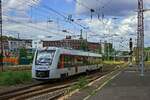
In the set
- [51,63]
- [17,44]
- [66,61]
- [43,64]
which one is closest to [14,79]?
[43,64]

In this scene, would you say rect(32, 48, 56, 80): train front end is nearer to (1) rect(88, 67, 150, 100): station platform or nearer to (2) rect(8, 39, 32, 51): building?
(1) rect(88, 67, 150, 100): station platform

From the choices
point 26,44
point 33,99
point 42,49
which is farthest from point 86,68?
point 26,44

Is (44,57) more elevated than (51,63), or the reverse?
Answer: (44,57)

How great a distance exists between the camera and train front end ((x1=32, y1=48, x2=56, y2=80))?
105 ft

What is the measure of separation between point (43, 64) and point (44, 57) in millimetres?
724

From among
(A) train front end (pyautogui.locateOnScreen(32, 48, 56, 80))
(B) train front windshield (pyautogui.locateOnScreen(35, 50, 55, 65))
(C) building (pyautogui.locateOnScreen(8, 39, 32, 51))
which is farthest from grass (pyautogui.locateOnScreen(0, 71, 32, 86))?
(C) building (pyautogui.locateOnScreen(8, 39, 32, 51))

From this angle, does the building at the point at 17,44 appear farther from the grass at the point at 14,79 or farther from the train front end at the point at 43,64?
the train front end at the point at 43,64

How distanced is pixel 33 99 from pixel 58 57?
12076mm

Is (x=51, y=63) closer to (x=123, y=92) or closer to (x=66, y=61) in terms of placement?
(x=66, y=61)

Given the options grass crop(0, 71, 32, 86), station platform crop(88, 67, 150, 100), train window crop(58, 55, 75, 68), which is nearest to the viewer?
station platform crop(88, 67, 150, 100)

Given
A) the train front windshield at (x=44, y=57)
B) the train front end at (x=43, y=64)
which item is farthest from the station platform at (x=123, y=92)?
the train front windshield at (x=44, y=57)

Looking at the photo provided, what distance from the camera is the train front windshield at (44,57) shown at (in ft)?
106

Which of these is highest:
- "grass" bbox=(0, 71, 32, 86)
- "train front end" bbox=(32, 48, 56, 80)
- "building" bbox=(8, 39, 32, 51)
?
"building" bbox=(8, 39, 32, 51)

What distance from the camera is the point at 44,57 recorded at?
1287 inches
